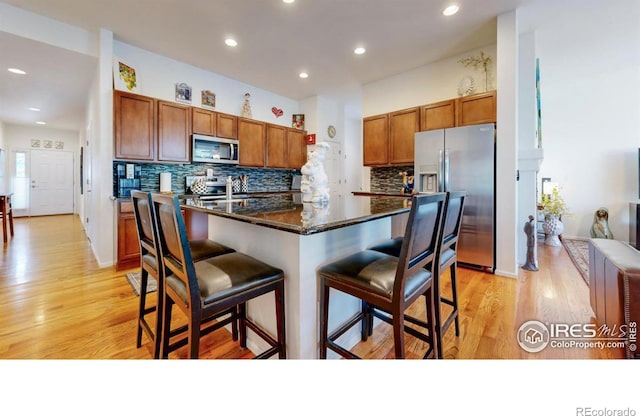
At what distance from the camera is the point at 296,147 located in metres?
5.28

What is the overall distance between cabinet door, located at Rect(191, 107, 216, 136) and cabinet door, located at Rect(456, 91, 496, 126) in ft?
11.6

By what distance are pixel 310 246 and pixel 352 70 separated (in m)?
3.79

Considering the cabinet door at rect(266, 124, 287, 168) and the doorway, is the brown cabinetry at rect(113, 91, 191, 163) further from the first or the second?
the doorway

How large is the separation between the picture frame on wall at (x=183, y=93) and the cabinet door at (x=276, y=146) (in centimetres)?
136

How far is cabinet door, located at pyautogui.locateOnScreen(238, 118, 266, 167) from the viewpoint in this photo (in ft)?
14.4

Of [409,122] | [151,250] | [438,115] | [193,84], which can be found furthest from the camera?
[193,84]

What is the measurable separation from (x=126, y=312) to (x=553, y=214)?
238 inches

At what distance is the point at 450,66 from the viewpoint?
3.69m

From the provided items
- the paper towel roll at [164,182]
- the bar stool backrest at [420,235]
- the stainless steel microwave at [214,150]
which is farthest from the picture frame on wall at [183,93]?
the bar stool backrest at [420,235]

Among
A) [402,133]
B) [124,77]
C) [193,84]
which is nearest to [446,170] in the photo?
[402,133]

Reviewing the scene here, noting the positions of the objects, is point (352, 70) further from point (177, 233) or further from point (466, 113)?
point (177, 233)

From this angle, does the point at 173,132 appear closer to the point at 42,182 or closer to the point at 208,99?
the point at 208,99

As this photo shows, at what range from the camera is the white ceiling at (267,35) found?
2.61m
